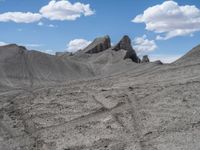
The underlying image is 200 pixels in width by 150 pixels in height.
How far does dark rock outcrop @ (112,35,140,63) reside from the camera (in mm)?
45781

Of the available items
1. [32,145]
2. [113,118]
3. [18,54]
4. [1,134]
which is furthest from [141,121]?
[18,54]

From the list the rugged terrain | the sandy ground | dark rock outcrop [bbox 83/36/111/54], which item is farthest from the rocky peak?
the sandy ground

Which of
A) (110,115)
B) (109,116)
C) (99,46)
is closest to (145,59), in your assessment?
(99,46)

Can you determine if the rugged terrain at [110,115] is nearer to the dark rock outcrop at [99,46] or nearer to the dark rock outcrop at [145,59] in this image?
the dark rock outcrop at [145,59]

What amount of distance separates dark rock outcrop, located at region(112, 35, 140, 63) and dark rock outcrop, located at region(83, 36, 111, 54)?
2482 mm

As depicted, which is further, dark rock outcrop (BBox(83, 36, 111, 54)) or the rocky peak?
dark rock outcrop (BBox(83, 36, 111, 54))

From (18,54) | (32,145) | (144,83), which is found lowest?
(32,145)

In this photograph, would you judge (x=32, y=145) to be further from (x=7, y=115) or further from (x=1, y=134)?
(x=7, y=115)

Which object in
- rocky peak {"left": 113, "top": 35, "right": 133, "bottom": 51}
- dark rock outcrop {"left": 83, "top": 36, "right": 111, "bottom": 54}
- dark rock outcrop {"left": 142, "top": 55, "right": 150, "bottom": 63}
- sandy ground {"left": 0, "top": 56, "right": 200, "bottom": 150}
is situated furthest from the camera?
dark rock outcrop {"left": 83, "top": 36, "right": 111, "bottom": 54}

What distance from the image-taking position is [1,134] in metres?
14.5

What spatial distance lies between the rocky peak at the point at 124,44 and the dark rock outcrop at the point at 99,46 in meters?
2.48

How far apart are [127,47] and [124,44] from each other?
51 cm

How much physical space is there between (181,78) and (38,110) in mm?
7544

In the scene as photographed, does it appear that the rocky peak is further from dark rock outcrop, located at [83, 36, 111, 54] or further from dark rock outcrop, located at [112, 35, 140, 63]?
dark rock outcrop, located at [83, 36, 111, 54]
